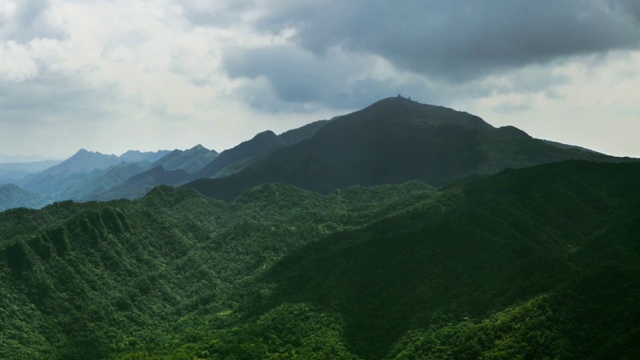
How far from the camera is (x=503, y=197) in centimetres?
18538

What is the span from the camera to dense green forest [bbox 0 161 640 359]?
4281 inches

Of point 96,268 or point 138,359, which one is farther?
point 96,268

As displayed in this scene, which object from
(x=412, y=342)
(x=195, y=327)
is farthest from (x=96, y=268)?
(x=412, y=342)

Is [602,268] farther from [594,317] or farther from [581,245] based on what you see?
[581,245]

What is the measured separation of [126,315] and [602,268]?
134m

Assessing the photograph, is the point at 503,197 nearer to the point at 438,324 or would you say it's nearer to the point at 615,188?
the point at 615,188

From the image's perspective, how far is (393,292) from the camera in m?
150

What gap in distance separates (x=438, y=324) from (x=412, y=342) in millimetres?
7866

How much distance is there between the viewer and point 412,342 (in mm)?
126625

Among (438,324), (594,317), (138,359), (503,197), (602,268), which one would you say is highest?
(503,197)

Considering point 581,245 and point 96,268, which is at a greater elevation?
point 581,245

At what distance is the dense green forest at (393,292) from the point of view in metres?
109

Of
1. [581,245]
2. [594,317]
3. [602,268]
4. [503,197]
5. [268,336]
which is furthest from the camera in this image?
[503,197]

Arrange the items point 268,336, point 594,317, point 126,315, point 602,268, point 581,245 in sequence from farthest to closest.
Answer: point 126,315 → point 581,245 → point 268,336 → point 602,268 → point 594,317
